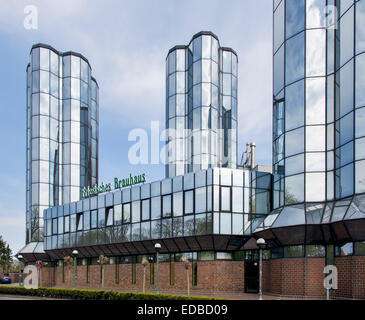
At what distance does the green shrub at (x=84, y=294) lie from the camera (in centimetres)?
2606

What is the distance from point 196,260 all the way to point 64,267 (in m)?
23.9

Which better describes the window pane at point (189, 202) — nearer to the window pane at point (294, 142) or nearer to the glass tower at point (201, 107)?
the window pane at point (294, 142)

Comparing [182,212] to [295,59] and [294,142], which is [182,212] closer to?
[294,142]

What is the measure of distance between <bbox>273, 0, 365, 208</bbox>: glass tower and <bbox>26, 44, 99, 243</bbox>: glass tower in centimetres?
A: 3897

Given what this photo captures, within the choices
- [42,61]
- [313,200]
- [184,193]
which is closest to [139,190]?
[184,193]

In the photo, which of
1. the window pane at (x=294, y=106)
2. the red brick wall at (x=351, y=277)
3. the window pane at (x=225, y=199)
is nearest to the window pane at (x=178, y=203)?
the window pane at (x=225, y=199)

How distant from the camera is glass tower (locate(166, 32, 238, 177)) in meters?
56.3

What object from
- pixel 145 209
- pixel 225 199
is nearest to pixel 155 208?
pixel 145 209

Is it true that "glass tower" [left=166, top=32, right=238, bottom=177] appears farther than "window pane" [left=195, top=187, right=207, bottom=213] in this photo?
Yes

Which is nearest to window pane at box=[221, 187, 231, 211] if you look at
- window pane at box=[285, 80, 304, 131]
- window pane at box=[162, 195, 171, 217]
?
window pane at box=[162, 195, 171, 217]

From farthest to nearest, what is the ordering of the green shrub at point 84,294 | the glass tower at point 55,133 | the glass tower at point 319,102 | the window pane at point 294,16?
the glass tower at point 55,133, the window pane at point 294,16, the glass tower at point 319,102, the green shrub at point 84,294

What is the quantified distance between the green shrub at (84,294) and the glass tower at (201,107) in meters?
24.4

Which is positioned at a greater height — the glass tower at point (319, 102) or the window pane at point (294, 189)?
the glass tower at point (319, 102)

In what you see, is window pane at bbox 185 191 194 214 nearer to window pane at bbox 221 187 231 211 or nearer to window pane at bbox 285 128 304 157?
window pane at bbox 221 187 231 211
